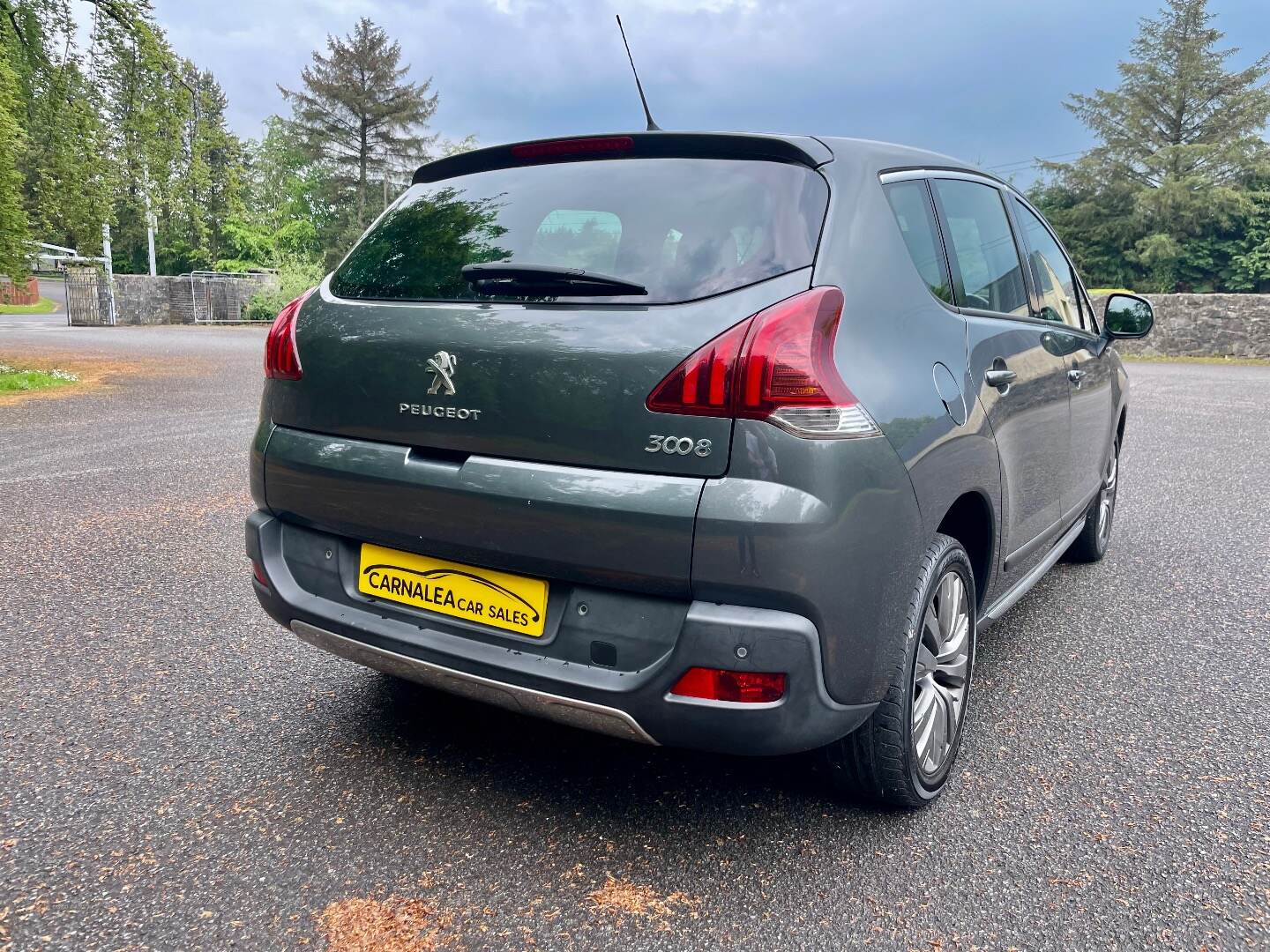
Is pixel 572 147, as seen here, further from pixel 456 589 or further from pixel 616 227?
pixel 456 589

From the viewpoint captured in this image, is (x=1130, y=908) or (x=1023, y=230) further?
(x=1023, y=230)

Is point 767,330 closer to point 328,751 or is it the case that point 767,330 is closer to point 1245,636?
point 328,751

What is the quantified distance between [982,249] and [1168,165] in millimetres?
42728

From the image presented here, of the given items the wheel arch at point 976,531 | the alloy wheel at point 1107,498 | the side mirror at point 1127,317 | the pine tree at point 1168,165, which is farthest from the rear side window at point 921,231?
the pine tree at point 1168,165

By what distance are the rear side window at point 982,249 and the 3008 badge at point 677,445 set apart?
1.21 meters

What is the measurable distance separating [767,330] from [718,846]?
1.26m

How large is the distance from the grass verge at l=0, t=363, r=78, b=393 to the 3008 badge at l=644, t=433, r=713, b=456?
12861mm

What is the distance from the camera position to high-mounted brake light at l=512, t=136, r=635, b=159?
2588mm

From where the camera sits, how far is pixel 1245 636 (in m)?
3.99

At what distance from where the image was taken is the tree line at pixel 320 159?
46.0 ft

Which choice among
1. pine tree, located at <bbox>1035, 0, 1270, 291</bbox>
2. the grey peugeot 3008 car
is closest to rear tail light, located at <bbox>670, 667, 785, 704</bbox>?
the grey peugeot 3008 car

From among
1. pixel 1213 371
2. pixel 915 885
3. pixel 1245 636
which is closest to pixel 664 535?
pixel 915 885

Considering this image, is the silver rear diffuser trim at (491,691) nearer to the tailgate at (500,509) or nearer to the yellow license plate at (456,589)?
the yellow license plate at (456,589)

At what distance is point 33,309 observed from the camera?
4766 cm
